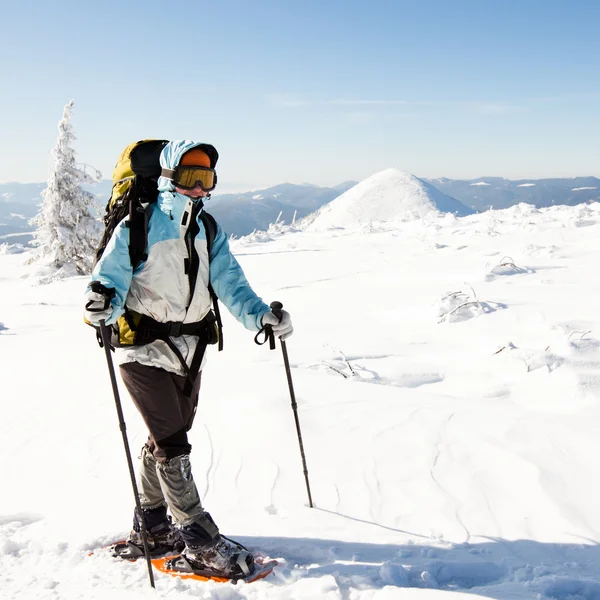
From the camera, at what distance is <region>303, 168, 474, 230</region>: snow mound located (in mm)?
79312

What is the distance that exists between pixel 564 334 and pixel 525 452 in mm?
2523

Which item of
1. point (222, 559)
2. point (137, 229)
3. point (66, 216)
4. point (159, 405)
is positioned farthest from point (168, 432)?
point (66, 216)

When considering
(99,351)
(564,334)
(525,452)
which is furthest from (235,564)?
(99,351)

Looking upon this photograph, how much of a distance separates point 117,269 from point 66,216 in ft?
78.8

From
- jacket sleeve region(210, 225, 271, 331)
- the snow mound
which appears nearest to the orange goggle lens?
jacket sleeve region(210, 225, 271, 331)

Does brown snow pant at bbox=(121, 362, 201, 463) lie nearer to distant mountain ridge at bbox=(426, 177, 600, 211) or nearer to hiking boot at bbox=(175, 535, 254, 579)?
hiking boot at bbox=(175, 535, 254, 579)

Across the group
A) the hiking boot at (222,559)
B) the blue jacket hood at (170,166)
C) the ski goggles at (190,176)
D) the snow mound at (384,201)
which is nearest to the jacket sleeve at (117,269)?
the blue jacket hood at (170,166)

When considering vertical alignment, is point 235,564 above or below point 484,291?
below

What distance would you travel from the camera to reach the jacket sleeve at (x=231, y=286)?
3232mm

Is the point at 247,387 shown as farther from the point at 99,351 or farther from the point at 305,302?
the point at 305,302

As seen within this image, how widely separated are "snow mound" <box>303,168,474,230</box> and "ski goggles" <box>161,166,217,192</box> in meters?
71.3

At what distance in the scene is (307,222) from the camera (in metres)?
78.8

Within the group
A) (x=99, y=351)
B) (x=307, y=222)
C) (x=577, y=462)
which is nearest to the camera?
(x=577, y=462)

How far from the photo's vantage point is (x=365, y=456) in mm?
4160
